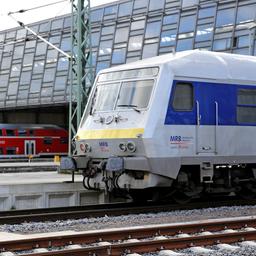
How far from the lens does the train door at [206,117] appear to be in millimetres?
13367

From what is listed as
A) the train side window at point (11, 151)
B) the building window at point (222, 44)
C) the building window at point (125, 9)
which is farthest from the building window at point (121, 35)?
the train side window at point (11, 151)

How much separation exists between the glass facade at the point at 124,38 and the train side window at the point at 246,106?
50.8 feet

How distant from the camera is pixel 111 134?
13.4 m

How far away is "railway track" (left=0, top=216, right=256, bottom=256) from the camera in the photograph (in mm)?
8000

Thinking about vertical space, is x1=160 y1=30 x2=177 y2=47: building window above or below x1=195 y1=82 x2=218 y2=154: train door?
above

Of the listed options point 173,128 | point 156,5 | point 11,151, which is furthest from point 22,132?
point 173,128

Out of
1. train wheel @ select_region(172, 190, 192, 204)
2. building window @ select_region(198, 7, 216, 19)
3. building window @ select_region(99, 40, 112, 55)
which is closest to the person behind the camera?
train wheel @ select_region(172, 190, 192, 204)

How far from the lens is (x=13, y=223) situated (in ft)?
36.7

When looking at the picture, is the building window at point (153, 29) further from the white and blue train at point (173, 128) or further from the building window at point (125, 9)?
the white and blue train at point (173, 128)

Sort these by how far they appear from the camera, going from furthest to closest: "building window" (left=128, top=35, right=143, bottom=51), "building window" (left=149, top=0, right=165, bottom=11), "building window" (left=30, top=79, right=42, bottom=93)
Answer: "building window" (left=30, top=79, right=42, bottom=93)
"building window" (left=128, top=35, right=143, bottom=51)
"building window" (left=149, top=0, right=165, bottom=11)

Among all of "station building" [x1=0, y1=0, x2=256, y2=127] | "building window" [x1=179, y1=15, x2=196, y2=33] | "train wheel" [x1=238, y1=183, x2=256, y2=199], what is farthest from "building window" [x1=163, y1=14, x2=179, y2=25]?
"train wheel" [x1=238, y1=183, x2=256, y2=199]

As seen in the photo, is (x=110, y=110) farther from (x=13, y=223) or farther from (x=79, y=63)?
(x=79, y=63)

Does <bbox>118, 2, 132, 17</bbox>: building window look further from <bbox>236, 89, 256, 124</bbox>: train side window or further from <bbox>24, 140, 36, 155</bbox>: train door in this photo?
<bbox>236, 89, 256, 124</bbox>: train side window

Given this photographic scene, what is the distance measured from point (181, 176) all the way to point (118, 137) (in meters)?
1.66
